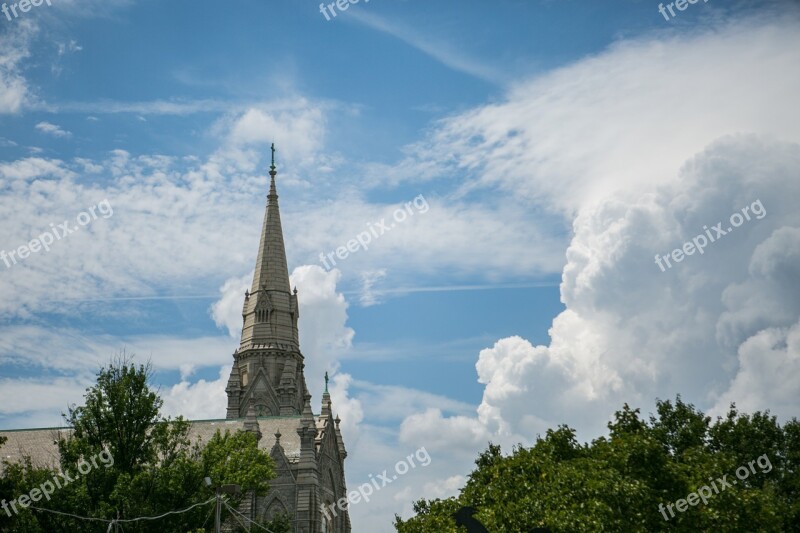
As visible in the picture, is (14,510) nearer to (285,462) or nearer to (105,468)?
(105,468)

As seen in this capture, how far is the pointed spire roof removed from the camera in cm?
8388

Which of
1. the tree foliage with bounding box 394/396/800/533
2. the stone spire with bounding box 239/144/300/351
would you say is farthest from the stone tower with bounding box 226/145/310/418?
the tree foliage with bounding box 394/396/800/533

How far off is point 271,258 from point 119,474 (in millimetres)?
45896

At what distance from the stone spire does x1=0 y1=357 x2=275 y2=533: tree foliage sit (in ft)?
118

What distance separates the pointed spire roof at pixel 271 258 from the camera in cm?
8388

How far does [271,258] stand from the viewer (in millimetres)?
85250

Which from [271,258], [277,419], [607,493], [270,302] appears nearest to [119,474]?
[607,493]

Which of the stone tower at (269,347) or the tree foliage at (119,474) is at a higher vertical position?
the stone tower at (269,347)

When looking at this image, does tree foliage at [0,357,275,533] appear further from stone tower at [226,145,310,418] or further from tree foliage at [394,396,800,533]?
stone tower at [226,145,310,418]

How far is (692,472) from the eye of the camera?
34.3 m

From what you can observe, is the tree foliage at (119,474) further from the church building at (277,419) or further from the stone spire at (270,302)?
the stone spire at (270,302)

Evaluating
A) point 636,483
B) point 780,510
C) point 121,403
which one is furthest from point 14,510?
point 780,510

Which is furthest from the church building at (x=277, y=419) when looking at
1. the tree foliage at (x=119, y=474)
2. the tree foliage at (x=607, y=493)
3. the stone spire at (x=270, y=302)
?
Answer: the tree foliage at (x=607, y=493)

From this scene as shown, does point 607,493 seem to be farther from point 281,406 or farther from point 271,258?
point 271,258
